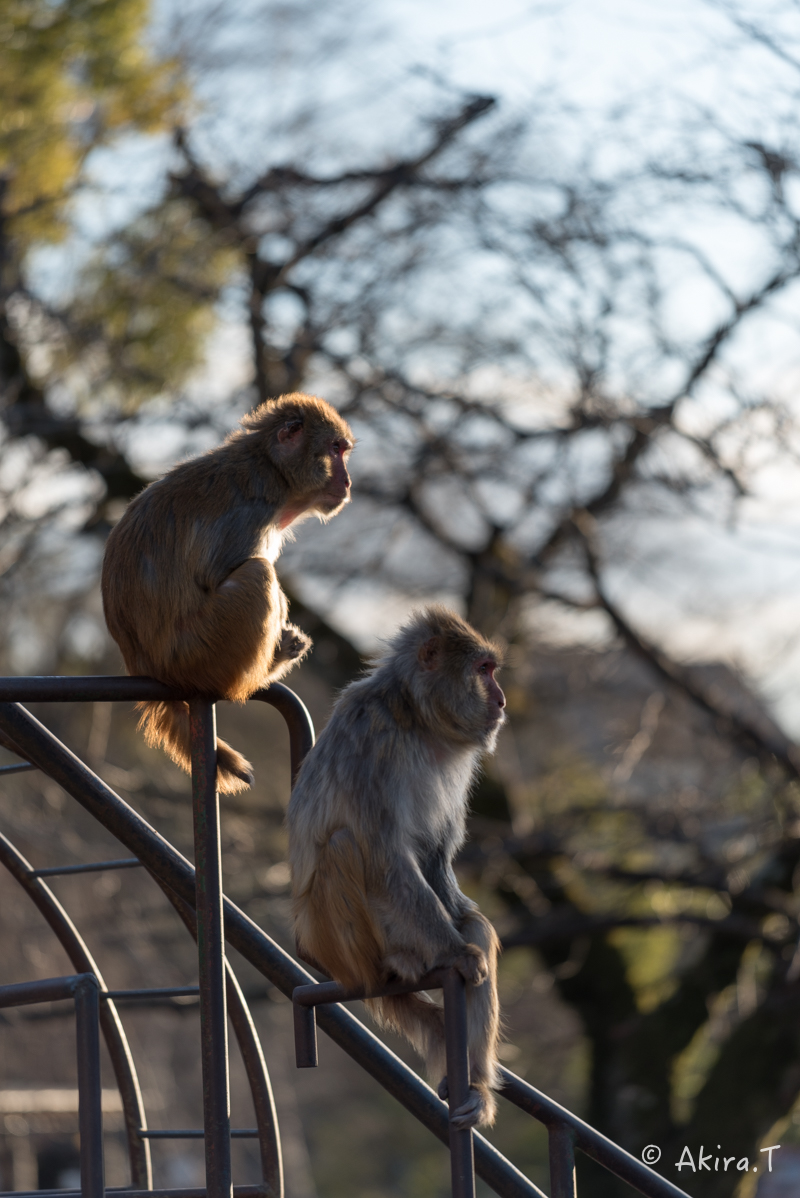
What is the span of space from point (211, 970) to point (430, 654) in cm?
94

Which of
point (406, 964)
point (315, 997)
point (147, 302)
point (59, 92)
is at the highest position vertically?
point (59, 92)

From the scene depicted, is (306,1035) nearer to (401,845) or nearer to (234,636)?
(401,845)

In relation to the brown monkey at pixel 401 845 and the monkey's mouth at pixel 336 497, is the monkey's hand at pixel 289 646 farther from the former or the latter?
the monkey's mouth at pixel 336 497

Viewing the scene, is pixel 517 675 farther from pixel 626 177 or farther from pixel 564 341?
pixel 626 177

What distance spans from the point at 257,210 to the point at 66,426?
1914 mm

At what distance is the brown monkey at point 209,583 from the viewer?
7.97 feet

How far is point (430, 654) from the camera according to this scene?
2.74m

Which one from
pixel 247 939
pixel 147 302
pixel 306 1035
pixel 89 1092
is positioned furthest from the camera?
pixel 147 302

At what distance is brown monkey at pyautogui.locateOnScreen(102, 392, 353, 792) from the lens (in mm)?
2428

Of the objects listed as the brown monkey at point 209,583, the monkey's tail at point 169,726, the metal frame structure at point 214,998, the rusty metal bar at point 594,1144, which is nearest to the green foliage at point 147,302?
the brown monkey at point 209,583

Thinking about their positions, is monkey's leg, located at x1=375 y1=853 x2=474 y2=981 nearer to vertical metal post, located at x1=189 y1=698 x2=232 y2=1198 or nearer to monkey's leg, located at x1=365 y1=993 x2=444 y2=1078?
monkey's leg, located at x1=365 y1=993 x2=444 y2=1078

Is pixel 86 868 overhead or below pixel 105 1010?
overhead

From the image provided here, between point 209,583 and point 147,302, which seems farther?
point 147,302

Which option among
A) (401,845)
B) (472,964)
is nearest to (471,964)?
(472,964)
